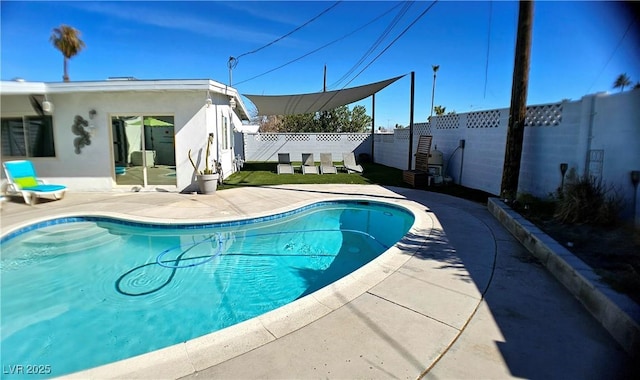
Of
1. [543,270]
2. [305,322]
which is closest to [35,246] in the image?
[305,322]

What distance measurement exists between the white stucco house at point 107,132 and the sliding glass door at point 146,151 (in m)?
0.03

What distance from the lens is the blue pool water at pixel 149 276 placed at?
372 centimetres

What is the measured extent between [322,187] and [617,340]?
967cm

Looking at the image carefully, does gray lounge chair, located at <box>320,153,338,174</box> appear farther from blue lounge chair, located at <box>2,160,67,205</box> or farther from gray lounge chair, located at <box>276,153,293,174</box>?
blue lounge chair, located at <box>2,160,67,205</box>

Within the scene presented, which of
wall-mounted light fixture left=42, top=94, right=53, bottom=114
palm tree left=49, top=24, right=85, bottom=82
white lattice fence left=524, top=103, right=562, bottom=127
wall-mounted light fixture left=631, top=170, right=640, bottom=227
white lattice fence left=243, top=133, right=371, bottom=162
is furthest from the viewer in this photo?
white lattice fence left=243, top=133, right=371, bottom=162

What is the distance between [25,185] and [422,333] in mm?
11622

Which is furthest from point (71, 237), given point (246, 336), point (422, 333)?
point (422, 333)

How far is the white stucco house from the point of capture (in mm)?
10367

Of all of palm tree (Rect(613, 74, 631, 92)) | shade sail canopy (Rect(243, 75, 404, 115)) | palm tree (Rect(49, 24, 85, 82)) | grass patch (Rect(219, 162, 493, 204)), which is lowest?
grass patch (Rect(219, 162, 493, 204))

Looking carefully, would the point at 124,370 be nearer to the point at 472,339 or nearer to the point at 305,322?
the point at 305,322

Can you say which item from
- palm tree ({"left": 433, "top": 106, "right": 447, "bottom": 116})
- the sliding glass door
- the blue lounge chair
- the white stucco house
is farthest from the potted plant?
palm tree ({"left": 433, "top": 106, "right": 447, "bottom": 116})

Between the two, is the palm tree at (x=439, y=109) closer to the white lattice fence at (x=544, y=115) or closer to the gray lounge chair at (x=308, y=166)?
the gray lounge chair at (x=308, y=166)

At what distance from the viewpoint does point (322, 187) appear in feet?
39.3

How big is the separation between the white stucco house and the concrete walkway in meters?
8.50
